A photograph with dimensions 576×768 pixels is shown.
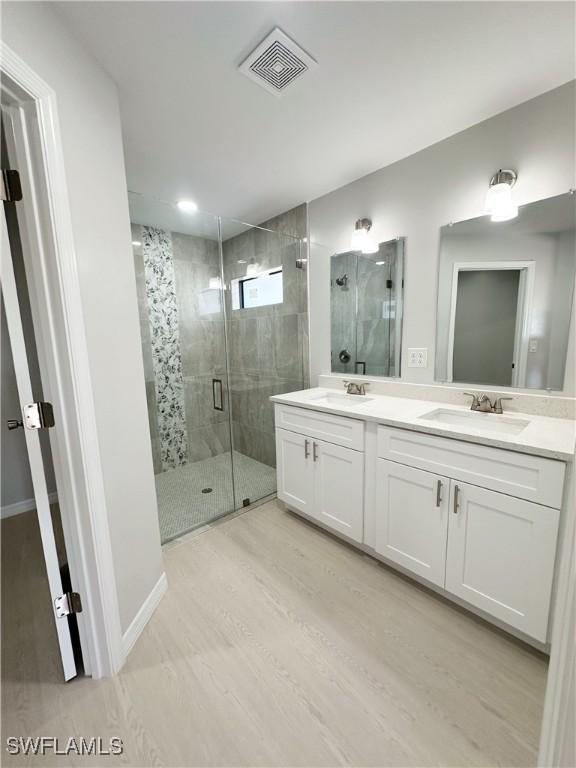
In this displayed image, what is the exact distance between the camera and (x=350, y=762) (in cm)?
97

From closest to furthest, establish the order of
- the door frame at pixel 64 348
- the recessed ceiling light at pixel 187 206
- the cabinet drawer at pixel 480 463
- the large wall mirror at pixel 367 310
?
the door frame at pixel 64 348, the cabinet drawer at pixel 480 463, the large wall mirror at pixel 367 310, the recessed ceiling light at pixel 187 206

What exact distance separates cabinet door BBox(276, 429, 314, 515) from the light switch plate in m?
0.87

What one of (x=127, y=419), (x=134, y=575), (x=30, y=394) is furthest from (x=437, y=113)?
(x=134, y=575)

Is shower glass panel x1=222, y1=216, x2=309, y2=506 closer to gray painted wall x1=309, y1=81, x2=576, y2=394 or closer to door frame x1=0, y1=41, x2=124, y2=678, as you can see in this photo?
gray painted wall x1=309, y1=81, x2=576, y2=394

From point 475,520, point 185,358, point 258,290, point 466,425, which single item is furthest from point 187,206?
point 475,520

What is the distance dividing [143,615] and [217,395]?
1695mm

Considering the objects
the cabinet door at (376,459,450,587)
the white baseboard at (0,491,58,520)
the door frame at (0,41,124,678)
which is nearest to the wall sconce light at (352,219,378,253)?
the cabinet door at (376,459,450,587)

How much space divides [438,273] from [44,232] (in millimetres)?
1964

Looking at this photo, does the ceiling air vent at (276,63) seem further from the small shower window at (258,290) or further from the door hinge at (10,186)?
the small shower window at (258,290)

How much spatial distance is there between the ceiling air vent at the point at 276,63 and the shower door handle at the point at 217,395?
2003 mm

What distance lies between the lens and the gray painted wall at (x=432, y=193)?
58.7 inches

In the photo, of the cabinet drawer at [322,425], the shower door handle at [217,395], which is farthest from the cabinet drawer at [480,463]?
the shower door handle at [217,395]

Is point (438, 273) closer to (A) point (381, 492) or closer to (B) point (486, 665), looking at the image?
(A) point (381, 492)

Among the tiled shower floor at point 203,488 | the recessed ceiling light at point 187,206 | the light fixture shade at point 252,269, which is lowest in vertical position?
the tiled shower floor at point 203,488
